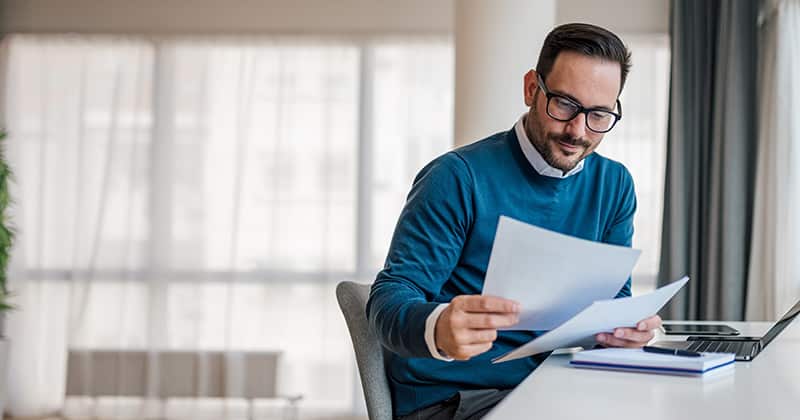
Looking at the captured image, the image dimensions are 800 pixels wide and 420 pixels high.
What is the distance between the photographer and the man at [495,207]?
1839mm

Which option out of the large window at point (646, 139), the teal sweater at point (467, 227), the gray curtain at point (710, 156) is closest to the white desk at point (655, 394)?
the teal sweater at point (467, 227)

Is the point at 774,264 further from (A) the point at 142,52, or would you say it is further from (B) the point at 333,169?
(A) the point at 142,52

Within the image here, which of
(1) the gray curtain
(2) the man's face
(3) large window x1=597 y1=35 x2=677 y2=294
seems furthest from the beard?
(3) large window x1=597 y1=35 x2=677 y2=294

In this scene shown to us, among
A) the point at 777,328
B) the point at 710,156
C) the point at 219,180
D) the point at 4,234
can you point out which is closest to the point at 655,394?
the point at 777,328

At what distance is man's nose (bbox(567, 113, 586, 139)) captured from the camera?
6.18ft

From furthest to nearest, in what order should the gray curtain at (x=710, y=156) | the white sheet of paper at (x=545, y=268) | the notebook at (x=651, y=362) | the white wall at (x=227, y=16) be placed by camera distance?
the white wall at (x=227, y=16) → the gray curtain at (x=710, y=156) → the notebook at (x=651, y=362) → the white sheet of paper at (x=545, y=268)

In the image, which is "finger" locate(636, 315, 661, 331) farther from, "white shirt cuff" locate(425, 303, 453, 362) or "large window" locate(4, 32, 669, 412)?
"large window" locate(4, 32, 669, 412)

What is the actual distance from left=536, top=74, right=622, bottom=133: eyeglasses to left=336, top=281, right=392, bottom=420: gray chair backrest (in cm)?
49

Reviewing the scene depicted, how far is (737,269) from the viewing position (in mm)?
5016

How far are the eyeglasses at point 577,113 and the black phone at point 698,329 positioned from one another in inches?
23.7

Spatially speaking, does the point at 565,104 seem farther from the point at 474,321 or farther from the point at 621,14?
the point at 621,14

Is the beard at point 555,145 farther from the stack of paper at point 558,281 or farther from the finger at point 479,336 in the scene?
the finger at point 479,336

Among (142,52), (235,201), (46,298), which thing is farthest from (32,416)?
(142,52)

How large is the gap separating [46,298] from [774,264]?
379 cm
